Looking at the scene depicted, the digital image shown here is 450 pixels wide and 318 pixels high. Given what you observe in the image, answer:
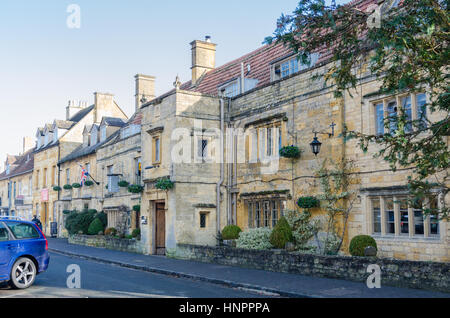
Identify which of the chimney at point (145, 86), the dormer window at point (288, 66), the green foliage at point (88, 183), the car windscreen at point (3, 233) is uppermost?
the chimney at point (145, 86)

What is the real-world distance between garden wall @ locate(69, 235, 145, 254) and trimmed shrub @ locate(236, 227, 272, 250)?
601cm

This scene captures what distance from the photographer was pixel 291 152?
57.9 feet

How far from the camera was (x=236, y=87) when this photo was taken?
23.1m

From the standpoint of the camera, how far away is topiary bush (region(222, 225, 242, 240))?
19375mm

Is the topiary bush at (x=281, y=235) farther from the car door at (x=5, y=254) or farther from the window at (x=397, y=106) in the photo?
the car door at (x=5, y=254)

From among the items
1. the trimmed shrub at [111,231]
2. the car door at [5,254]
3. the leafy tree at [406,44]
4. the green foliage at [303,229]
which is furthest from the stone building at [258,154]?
the car door at [5,254]

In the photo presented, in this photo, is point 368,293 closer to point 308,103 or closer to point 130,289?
point 130,289

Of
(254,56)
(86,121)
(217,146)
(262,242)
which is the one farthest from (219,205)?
(86,121)

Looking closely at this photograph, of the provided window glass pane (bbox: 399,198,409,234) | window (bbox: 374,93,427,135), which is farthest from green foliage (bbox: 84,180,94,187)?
window glass pane (bbox: 399,198,409,234)

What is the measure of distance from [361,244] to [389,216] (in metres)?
1.70

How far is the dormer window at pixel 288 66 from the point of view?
19422mm

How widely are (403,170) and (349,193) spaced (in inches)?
88.1

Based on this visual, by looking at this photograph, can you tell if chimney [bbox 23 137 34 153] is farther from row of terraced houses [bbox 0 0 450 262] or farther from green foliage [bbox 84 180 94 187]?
row of terraced houses [bbox 0 0 450 262]

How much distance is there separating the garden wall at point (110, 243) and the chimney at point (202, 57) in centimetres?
1064
